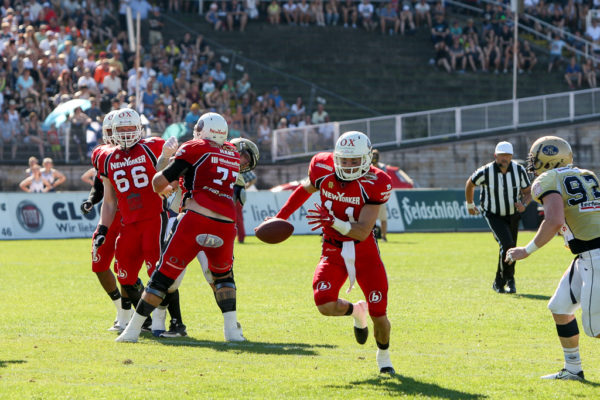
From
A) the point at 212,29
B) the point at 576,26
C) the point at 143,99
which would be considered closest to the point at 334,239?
the point at 143,99

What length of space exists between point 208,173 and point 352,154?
1.80 m

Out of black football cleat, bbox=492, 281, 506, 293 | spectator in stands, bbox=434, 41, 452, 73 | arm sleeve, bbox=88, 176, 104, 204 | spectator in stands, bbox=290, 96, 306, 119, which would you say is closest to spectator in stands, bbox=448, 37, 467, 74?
spectator in stands, bbox=434, 41, 452, 73

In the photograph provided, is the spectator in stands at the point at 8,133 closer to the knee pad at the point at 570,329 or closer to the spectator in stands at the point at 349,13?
the spectator in stands at the point at 349,13

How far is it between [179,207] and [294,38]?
28.0 meters

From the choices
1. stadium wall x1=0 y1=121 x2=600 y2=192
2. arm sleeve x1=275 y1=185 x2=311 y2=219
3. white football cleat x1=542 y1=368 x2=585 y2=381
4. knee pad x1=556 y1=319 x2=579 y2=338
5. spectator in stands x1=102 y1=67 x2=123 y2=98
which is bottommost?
white football cleat x1=542 y1=368 x2=585 y2=381

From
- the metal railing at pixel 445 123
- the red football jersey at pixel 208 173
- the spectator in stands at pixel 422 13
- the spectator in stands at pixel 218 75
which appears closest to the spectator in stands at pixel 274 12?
the spectator in stands at pixel 422 13

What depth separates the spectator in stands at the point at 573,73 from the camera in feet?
121

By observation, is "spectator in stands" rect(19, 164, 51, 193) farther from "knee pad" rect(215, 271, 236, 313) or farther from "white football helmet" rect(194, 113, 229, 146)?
"white football helmet" rect(194, 113, 229, 146)

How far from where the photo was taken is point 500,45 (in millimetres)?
37562

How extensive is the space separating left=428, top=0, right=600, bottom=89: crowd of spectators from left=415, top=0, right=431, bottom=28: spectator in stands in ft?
0.33

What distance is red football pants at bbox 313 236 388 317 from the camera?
7855mm

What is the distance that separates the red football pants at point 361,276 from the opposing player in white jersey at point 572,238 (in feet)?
3.42

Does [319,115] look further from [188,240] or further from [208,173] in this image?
[188,240]

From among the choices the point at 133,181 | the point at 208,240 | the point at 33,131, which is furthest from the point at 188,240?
the point at 33,131
